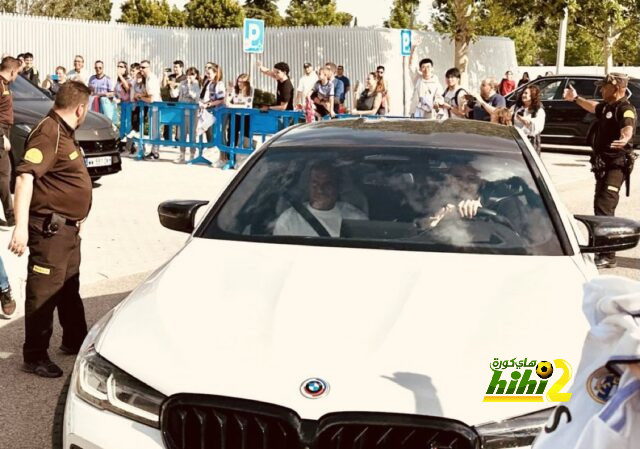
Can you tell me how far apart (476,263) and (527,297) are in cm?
40

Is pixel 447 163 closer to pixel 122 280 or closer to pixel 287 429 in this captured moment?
pixel 287 429

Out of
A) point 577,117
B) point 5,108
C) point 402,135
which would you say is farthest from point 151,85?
point 402,135

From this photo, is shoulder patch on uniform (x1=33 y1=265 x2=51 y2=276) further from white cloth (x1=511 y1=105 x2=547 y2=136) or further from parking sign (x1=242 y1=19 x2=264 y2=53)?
parking sign (x1=242 y1=19 x2=264 y2=53)

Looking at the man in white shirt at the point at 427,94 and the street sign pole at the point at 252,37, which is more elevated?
the street sign pole at the point at 252,37

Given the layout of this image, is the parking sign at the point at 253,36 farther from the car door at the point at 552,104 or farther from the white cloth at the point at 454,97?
the car door at the point at 552,104

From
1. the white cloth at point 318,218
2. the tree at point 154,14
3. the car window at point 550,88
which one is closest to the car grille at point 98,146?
the white cloth at point 318,218

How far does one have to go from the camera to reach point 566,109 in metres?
21.8

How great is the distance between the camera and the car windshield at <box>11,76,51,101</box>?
503 inches

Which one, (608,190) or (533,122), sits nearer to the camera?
(608,190)

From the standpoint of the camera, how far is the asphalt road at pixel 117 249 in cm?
501

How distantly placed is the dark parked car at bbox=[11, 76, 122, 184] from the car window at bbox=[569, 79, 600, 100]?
12186 mm

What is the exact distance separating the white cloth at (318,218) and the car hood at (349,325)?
21 cm

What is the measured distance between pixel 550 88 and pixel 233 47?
15.8 meters
